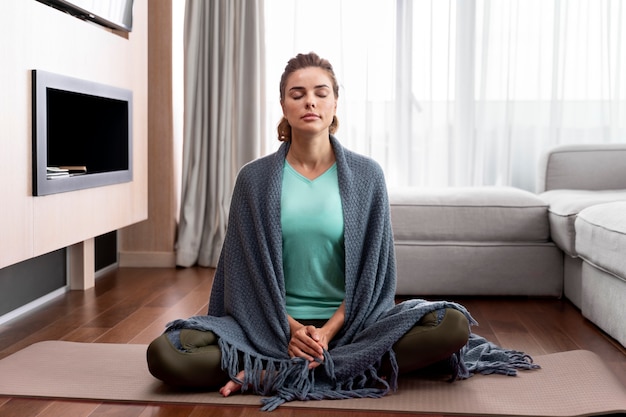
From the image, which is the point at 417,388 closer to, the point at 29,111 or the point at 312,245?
the point at 312,245

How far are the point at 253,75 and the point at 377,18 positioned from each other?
843 mm

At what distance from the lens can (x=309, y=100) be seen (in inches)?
96.3

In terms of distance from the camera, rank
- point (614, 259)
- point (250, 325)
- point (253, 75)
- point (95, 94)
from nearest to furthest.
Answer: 1. point (250, 325)
2. point (614, 259)
3. point (95, 94)
4. point (253, 75)

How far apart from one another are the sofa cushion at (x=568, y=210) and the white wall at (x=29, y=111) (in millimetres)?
1959

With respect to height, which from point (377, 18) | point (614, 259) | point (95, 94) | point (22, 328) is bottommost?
point (22, 328)

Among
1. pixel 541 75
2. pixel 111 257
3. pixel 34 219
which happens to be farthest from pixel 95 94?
pixel 541 75

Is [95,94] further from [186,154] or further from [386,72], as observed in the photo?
[386,72]

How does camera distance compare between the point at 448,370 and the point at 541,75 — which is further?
the point at 541,75

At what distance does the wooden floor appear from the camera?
7.06ft

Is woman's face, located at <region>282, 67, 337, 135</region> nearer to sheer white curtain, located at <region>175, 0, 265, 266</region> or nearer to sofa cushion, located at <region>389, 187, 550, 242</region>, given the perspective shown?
sofa cushion, located at <region>389, 187, 550, 242</region>

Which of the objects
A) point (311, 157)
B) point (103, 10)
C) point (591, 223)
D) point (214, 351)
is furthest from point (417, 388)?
point (103, 10)

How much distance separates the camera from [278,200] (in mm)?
2461

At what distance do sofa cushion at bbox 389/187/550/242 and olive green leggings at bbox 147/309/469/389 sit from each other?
61.9 inches

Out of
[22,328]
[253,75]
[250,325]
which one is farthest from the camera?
[253,75]
